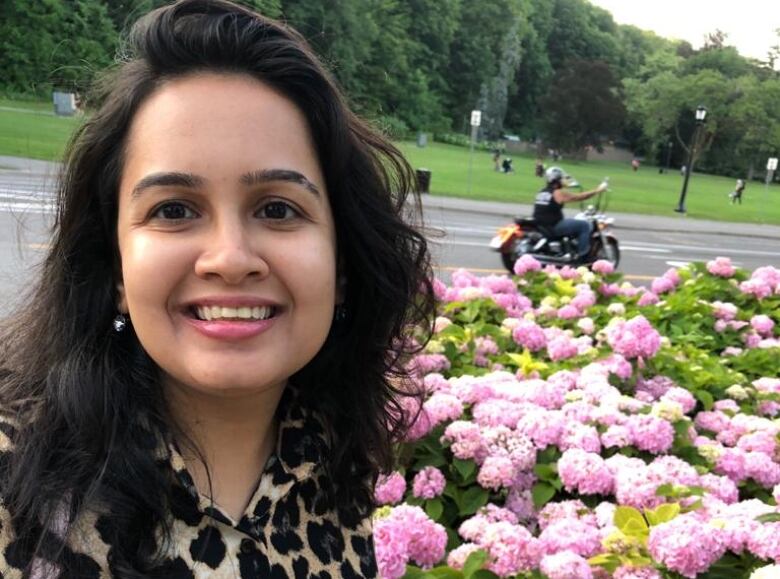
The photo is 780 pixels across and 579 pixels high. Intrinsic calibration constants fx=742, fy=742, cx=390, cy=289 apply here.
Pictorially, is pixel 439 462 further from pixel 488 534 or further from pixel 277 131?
pixel 277 131

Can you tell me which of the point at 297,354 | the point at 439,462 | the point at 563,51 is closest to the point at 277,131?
the point at 297,354

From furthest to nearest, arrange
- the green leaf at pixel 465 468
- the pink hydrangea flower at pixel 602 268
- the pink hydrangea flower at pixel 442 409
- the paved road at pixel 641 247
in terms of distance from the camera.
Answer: the paved road at pixel 641 247, the pink hydrangea flower at pixel 602 268, the pink hydrangea flower at pixel 442 409, the green leaf at pixel 465 468

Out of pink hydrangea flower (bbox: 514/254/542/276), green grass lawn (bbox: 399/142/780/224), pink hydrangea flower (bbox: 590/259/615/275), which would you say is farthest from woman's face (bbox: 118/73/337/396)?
green grass lawn (bbox: 399/142/780/224)

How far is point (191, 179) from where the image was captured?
1.00 metres

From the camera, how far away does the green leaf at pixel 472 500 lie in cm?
192

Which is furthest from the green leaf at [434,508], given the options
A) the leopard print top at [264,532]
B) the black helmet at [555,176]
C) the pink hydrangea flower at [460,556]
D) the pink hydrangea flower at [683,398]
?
the black helmet at [555,176]

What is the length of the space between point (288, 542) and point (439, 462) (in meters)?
0.91

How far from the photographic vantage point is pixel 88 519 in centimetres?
101

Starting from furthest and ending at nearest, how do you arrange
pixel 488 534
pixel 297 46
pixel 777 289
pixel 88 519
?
pixel 777 289
pixel 488 534
pixel 297 46
pixel 88 519

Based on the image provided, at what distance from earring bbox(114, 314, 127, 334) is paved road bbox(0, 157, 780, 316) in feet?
15.1

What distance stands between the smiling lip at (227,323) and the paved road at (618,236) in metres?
4.71

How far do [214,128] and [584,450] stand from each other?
143cm

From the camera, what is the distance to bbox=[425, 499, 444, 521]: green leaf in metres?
1.88

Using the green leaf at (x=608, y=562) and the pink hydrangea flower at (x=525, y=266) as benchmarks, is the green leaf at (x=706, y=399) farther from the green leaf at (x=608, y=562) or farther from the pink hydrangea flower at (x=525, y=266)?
the pink hydrangea flower at (x=525, y=266)
